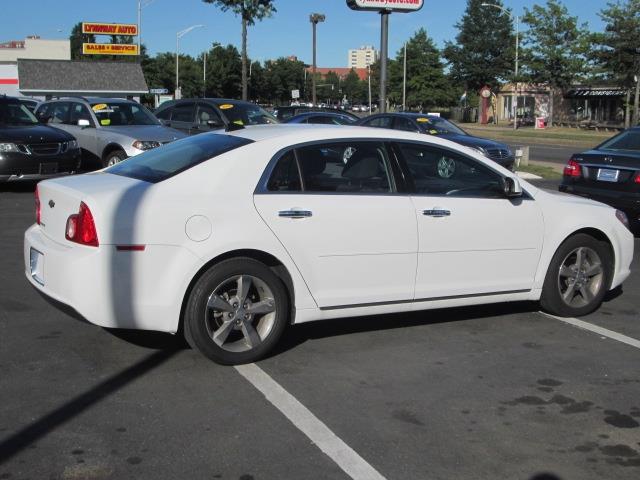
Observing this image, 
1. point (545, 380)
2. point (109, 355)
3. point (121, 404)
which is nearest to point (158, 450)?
point (121, 404)

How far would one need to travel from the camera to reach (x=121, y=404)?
14.6 ft

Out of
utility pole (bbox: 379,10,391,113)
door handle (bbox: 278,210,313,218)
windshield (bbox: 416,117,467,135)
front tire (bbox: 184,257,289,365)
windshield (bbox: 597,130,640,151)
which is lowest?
front tire (bbox: 184,257,289,365)

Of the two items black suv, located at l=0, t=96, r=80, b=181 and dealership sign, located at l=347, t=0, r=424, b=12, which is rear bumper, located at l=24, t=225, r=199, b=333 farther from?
dealership sign, located at l=347, t=0, r=424, b=12

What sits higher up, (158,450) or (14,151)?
(14,151)

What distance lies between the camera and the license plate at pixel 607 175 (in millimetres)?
10273

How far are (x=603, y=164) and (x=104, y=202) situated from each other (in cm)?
763

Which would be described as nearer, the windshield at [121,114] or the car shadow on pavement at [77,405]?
the car shadow on pavement at [77,405]

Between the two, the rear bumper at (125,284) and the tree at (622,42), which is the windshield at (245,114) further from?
the tree at (622,42)

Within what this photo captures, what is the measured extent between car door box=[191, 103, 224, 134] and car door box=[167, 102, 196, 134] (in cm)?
20

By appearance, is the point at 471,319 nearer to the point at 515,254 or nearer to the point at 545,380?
the point at 515,254

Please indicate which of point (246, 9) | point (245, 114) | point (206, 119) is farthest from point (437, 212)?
point (246, 9)

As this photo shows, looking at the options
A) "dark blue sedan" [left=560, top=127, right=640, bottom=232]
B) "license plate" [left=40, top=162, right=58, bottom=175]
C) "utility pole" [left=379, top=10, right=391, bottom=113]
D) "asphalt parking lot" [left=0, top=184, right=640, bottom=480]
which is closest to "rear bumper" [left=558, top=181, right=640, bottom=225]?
"dark blue sedan" [left=560, top=127, right=640, bottom=232]

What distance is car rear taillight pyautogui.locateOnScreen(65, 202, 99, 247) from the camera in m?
4.79

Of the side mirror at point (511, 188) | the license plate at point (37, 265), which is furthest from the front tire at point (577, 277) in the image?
the license plate at point (37, 265)
